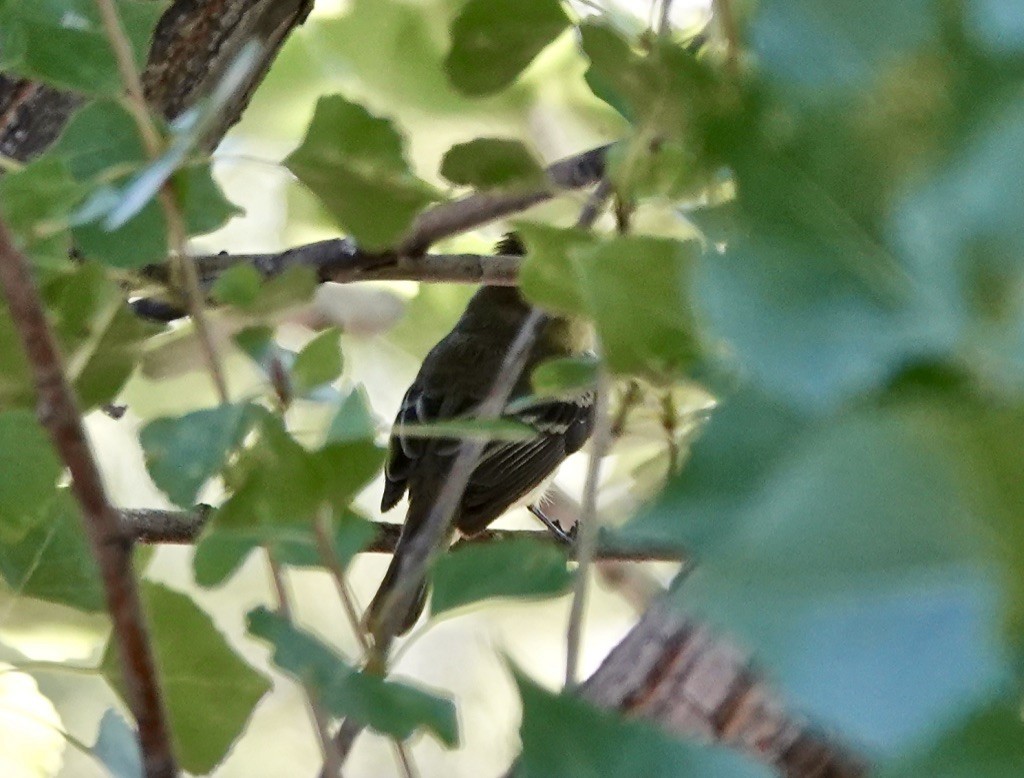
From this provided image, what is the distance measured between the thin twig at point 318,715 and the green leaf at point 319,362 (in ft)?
0.25

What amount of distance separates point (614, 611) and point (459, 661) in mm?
308

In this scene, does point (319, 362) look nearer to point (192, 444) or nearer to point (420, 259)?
point (192, 444)

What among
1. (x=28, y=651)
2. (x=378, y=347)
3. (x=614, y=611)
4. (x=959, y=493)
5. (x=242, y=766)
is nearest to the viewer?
(x=959, y=493)

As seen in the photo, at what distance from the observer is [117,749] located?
1.37 feet

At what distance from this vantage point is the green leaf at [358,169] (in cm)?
34

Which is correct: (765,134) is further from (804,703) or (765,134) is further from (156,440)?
(156,440)

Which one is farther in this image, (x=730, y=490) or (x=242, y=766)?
(x=242, y=766)

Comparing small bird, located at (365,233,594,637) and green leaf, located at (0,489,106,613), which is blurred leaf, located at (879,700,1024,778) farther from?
small bird, located at (365,233,594,637)

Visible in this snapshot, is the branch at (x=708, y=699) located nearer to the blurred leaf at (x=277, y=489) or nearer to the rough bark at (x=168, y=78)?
the blurred leaf at (x=277, y=489)

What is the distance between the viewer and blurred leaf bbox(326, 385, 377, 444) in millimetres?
288

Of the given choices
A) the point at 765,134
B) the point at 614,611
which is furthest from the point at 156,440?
the point at 614,611

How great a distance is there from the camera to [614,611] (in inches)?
67.0

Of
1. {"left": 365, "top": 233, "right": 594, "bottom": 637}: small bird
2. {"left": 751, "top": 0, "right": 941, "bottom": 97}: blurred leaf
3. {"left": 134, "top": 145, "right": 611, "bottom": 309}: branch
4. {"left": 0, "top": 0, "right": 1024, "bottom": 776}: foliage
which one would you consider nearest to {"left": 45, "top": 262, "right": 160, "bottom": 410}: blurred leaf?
{"left": 0, "top": 0, "right": 1024, "bottom": 776}: foliage

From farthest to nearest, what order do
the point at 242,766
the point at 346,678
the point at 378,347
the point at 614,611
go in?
the point at 242,766 < the point at 614,611 < the point at 378,347 < the point at 346,678
